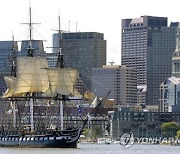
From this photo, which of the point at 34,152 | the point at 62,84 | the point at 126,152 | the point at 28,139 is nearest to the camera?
the point at 34,152

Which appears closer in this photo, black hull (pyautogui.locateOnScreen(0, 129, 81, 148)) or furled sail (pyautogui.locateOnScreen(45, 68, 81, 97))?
black hull (pyautogui.locateOnScreen(0, 129, 81, 148))

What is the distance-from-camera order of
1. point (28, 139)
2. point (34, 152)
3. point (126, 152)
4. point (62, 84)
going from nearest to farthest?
point (34, 152)
point (126, 152)
point (28, 139)
point (62, 84)

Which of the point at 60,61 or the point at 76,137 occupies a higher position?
the point at 60,61

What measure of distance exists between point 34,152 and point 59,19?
46665 mm

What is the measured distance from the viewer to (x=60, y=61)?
195m

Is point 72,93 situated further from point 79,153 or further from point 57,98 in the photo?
point 79,153

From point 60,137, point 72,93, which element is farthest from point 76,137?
point 72,93

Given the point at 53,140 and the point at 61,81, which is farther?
the point at 61,81

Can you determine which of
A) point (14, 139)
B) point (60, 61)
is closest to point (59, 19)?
point (60, 61)

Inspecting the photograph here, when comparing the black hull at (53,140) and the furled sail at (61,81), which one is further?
the furled sail at (61,81)

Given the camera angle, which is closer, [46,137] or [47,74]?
[46,137]

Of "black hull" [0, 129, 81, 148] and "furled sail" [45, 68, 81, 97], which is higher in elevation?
"furled sail" [45, 68, 81, 97]

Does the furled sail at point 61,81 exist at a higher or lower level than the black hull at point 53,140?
higher

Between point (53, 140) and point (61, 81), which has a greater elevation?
point (61, 81)
